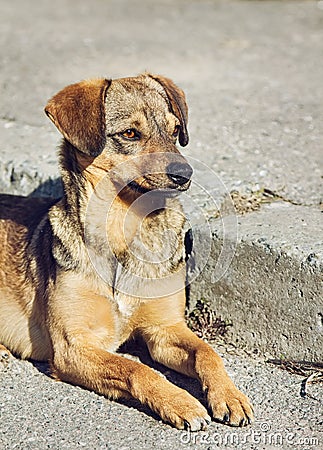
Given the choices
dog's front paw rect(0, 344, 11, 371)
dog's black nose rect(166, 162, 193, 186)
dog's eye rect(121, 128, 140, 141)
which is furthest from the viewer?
dog's front paw rect(0, 344, 11, 371)

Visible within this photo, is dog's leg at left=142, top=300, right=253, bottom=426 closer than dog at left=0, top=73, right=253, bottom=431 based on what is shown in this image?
Yes

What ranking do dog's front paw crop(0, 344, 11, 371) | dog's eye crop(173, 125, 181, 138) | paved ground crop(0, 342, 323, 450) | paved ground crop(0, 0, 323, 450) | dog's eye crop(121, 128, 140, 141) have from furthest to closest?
dog's front paw crop(0, 344, 11, 371) → dog's eye crop(173, 125, 181, 138) → dog's eye crop(121, 128, 140, 141) → paved ground crop(0, 0, 323, 450) → paved ground crop(0, 342, 323, 450)

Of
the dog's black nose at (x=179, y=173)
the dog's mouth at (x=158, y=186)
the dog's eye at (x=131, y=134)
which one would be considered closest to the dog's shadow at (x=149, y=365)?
the dog's mouth at (x=158, y=186)

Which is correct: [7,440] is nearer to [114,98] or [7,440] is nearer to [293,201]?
[114,98]

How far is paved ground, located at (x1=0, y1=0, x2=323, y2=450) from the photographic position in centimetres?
405

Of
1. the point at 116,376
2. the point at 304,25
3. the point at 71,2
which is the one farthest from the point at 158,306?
the point at 71,2

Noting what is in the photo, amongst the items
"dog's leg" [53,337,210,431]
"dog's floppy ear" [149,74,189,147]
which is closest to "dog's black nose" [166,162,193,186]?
"dog's floppy ear" [149,74,189,147]

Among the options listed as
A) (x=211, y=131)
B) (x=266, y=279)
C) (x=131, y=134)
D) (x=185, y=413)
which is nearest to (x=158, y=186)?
(x=131, y=134)

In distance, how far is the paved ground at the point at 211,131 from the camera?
405cm

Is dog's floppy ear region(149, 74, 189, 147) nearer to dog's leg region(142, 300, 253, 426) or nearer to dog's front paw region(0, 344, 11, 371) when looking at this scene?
dog's leg region(142, 300, 253, 426)

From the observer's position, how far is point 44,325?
4844 mm

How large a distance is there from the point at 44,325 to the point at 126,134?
52.6 inches

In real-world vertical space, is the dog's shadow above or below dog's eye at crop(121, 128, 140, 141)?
below

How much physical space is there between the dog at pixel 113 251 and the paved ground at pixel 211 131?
0.22 meters
